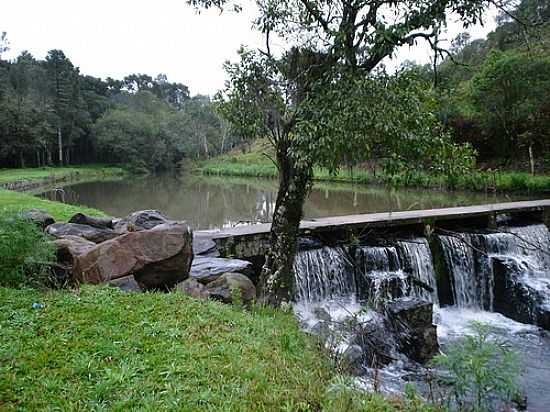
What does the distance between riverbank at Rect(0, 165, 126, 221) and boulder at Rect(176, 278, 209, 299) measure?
12.9 ft

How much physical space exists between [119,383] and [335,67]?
4.53 meters

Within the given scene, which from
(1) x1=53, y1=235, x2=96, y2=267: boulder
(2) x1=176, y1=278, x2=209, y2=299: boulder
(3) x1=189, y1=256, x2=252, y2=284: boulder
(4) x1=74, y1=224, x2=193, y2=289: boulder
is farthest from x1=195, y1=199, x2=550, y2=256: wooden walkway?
(1) x1=53, y1=235, x2=96, y2=267: boulder

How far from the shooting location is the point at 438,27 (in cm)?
532

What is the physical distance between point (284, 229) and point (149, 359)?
3549mm

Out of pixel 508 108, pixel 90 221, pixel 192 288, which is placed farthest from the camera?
pixel 508 108

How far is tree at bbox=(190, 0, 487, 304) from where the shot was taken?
16.9 ft

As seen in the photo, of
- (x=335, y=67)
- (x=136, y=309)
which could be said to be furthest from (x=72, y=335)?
(x=335, y=67)

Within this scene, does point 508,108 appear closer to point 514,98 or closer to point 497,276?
point 514,98

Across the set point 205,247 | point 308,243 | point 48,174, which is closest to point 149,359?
point 205,247

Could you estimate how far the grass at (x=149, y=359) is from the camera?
293cm

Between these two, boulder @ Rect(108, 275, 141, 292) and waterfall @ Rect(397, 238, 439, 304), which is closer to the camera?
boulder @ Rect(108, 275, 141, 292)

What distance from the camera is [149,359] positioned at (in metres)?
3.44

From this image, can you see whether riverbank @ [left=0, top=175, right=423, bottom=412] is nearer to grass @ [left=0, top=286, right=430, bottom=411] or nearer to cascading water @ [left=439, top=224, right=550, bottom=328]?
grass @ [left=0, top=286, right=430, bottom=411]

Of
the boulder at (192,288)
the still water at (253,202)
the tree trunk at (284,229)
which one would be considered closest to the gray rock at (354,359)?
the tree trunk at (284,229)
